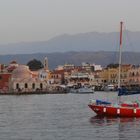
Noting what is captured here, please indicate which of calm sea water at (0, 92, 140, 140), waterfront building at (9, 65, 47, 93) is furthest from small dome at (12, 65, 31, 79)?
calm sea water at (0, 92, 140, 140)

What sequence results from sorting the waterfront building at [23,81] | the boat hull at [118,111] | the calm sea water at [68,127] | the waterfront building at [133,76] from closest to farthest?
1. the calm sea water at [68,127]
2. the boat hull at [118,111]
3. the waterfront building at [23,81]
4. the waterfront building at [133,76]

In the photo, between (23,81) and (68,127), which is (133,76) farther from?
(68,127)

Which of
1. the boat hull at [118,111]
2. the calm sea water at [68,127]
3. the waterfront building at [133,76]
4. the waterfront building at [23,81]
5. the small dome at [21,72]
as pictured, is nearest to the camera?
the calm sea water at [68,127]

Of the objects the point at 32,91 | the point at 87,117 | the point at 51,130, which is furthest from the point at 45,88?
the point at 51,130

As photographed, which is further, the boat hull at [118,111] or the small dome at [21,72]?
the small dome at [21,72]

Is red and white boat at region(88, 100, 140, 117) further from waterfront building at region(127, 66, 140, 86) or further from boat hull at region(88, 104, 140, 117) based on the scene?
waterfront building at region(127, 66, 140, 86)

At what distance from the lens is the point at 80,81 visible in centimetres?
16675

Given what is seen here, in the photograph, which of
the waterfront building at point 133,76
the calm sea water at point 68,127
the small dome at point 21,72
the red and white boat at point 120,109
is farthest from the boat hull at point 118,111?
the waterfront building at point 133,76

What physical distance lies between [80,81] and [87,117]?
110044 mm

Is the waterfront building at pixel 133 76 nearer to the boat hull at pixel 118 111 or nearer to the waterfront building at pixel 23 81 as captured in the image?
the waterfront building at pixel 23 81

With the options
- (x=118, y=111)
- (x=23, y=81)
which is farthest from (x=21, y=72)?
(x=118, y=111)

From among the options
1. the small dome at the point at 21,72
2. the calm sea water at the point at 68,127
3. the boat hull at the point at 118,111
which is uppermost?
the small dome at the point at 21,72

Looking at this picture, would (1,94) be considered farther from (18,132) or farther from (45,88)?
(18,132)

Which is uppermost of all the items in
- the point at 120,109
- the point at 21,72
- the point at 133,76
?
the point at 21,72
